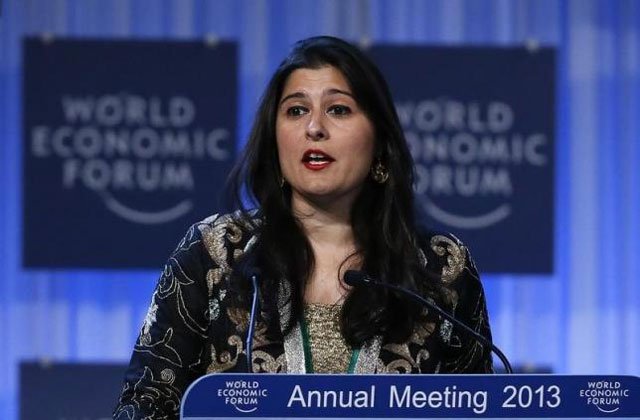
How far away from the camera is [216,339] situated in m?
2.06

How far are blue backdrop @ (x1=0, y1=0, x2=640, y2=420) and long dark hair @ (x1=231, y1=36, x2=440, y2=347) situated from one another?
1.86m

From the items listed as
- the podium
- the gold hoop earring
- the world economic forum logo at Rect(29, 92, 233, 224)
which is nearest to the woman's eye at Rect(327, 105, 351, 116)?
the gold hoop earring

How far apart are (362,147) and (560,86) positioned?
217cm

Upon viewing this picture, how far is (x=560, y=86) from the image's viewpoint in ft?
13.7

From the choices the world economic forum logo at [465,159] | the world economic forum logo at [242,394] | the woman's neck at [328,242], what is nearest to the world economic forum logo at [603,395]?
the world economic forum logo at [242,394]

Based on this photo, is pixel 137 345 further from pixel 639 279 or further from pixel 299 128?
pixel 639 279

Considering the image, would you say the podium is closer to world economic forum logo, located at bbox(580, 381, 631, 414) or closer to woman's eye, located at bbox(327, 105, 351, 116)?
world economic forum logo, located at bbox(580, 381, 631, 414)

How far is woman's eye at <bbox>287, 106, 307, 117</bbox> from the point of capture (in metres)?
2.13

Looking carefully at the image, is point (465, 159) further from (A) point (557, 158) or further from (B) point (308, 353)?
(B) point (308, 353)

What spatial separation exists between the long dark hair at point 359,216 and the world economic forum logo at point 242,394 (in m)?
0.53

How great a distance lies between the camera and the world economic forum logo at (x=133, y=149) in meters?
4.04

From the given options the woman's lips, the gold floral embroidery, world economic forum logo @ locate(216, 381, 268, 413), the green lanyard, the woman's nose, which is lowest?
the green lanyard

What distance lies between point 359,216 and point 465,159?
1.92 m

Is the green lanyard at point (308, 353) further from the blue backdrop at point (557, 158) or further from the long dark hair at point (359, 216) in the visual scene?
the blue backdrop at point (557, 158)
